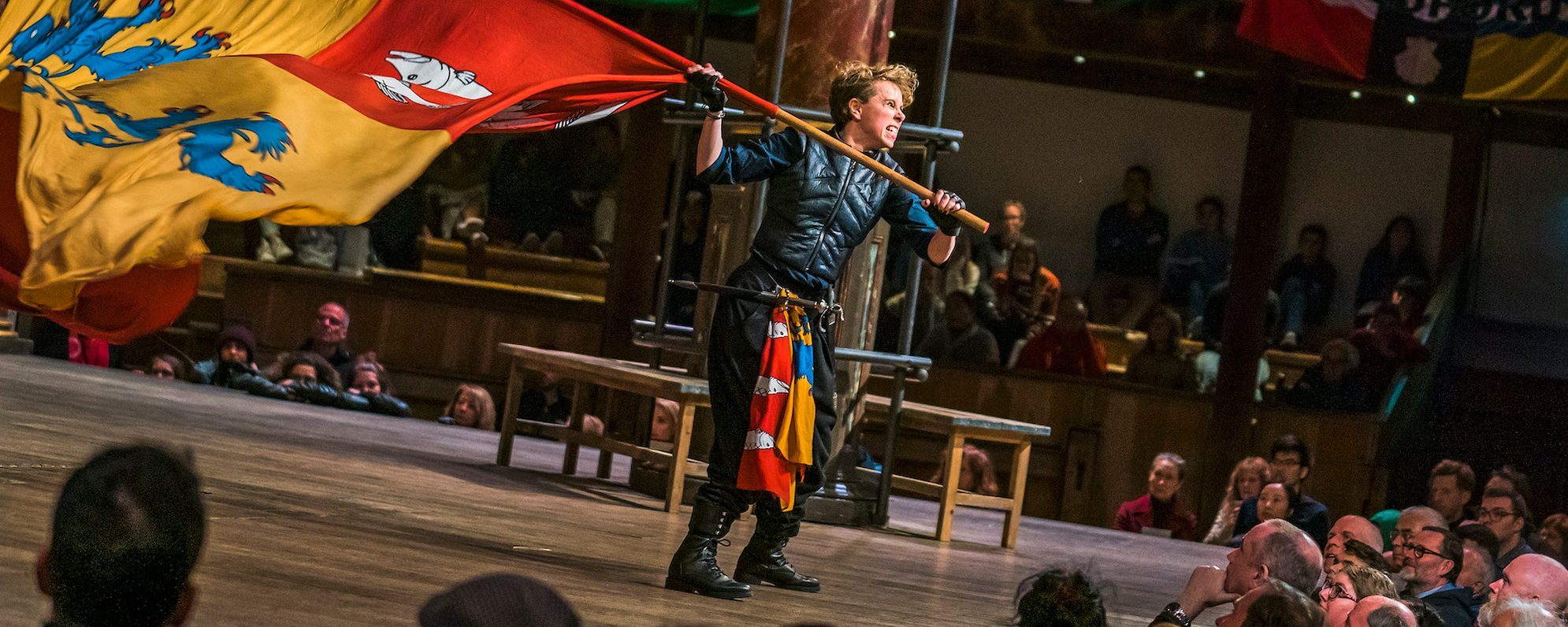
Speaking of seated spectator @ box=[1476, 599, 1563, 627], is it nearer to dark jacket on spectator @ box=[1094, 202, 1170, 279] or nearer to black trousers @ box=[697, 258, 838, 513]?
black trousers @ box=[697, 258, 838, 513]

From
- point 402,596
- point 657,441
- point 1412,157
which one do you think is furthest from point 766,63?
point 1412,157

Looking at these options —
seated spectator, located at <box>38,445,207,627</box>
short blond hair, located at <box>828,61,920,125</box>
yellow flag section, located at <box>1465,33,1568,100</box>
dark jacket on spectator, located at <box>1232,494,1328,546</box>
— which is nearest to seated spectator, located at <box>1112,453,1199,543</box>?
dark jacket on spectator, located at <box>1232,494,1328,546</box>

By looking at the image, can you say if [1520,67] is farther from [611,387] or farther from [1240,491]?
[611,387]

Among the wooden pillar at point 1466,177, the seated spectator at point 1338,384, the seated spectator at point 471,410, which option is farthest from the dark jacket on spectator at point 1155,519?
the wooden pillar at point 1466,177

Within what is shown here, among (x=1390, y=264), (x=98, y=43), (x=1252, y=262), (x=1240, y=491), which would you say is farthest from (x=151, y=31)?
(x=1390, y=264)

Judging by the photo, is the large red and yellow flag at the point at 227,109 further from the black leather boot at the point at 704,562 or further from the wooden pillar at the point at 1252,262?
the wooden pillar at the point at 1252,262

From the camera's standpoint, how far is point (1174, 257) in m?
12.9

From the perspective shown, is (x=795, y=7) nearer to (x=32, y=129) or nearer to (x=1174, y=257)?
(x=32, y=129)

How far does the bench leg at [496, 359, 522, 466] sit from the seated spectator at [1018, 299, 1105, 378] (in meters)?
4.57

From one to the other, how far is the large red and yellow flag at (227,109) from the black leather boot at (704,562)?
1.13 meters

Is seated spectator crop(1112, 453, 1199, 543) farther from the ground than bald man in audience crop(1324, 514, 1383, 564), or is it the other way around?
bald man in audience crop(1324, 514, 1383, 564)

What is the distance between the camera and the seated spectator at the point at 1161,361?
1155 cm

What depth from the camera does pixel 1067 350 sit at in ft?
37.9

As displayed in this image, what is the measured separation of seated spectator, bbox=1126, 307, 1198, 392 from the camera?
11.6m
